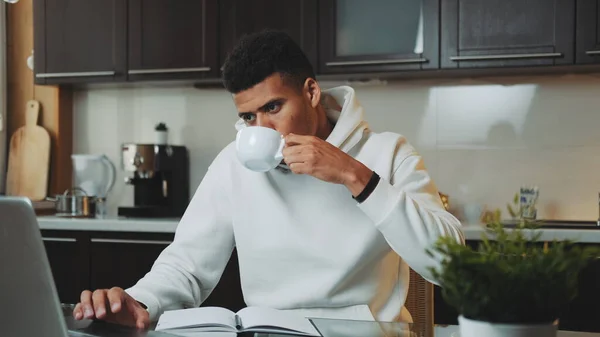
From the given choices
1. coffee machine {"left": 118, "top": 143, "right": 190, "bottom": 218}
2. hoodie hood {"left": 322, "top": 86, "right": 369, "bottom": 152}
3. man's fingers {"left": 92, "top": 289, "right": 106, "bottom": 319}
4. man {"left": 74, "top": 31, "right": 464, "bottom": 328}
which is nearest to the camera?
man's fingers {"left": 92, "top": 289, "right": 106, "bottom": 319}

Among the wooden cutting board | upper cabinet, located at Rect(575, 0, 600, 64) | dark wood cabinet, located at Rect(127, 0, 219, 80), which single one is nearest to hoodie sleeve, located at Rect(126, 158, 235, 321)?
dark wood cabinet, located at Rect(127, 0, 219, 80)

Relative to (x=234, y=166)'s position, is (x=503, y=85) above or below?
above

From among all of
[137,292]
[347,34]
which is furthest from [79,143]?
[137,292]

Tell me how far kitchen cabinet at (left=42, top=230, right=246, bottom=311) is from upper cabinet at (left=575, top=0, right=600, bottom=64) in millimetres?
1628

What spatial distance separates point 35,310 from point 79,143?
3.40 m

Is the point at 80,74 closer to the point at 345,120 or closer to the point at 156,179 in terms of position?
the point at 156,179

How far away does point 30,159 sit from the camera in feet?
13.4

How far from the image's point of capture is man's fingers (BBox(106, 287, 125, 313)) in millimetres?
1470

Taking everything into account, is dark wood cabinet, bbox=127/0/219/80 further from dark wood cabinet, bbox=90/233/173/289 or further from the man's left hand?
the man's left hand

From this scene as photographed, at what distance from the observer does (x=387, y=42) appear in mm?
3389

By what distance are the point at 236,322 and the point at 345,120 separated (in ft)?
2.17

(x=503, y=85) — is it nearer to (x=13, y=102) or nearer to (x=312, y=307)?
(x=312, y=307)

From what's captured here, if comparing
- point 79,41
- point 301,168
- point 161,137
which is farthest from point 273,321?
point 79,41

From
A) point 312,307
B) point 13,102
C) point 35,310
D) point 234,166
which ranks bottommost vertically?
point 312,307
